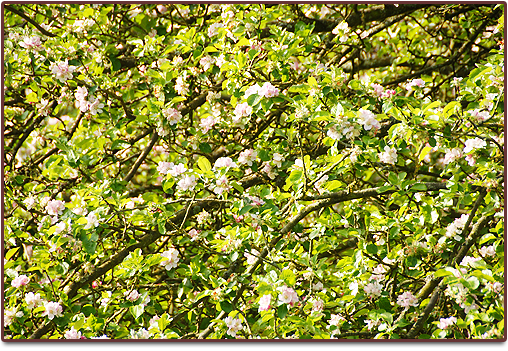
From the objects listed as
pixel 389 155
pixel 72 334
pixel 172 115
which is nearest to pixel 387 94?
pixel 389 155

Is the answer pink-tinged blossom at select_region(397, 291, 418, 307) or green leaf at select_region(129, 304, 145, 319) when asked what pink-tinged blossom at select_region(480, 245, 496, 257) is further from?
green leaf at select_region(129, 304, 145, 319)

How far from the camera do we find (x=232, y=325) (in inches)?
61.3

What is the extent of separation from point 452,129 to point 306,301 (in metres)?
0.71

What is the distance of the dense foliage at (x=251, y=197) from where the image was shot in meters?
1.56

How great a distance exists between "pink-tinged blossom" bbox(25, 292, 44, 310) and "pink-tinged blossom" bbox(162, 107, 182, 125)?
751mm

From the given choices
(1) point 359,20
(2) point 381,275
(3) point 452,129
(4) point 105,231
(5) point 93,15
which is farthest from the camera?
(1) point 359,20

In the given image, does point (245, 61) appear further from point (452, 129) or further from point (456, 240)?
point (456, 240)

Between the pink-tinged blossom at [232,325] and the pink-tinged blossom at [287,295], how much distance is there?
0.17m

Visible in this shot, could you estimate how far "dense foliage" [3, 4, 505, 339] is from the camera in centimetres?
156

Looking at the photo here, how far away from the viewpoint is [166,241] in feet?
6.39

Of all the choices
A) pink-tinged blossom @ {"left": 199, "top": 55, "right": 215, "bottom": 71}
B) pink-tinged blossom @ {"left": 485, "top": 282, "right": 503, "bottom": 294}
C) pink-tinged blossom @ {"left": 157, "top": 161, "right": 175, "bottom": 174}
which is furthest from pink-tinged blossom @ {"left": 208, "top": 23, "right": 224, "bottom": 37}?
pink-tinged blossom @ {"left": 485, "top": 282, "right": 503, "bottom": 294}

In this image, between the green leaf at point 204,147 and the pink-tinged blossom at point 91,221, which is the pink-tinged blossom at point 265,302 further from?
the green leaf at point 204,147

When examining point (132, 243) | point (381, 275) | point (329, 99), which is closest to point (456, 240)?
point (381, 275)

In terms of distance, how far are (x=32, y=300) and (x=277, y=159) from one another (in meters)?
0.96
